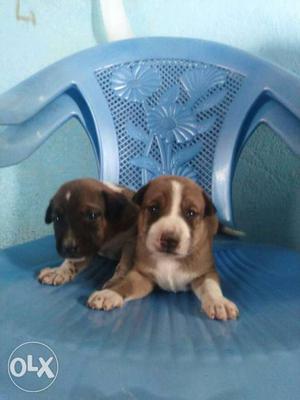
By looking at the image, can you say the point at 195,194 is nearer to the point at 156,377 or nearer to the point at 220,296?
the point at 220,296

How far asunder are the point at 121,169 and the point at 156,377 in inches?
30.7

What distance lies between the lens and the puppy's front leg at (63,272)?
1.01m

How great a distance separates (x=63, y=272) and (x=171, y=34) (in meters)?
0.87

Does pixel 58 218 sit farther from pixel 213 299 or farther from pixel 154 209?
pixel 213 299

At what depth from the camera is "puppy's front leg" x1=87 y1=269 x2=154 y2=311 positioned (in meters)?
0.88

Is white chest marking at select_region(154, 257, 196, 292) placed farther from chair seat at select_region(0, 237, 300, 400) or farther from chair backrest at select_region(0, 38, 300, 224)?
chair backrest at select_region(0, 38, 300, 224)

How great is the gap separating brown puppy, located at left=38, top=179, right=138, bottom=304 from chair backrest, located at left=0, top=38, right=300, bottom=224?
27 centimetres

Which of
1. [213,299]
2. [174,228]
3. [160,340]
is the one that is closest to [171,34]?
[174,228]

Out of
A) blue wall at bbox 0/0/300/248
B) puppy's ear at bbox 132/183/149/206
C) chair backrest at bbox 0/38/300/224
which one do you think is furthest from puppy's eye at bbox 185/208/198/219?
blue wall at bbox 0/0/300/248

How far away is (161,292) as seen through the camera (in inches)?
40.2

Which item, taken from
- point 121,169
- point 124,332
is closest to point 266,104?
point 121,169

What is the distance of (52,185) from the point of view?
5.35ft

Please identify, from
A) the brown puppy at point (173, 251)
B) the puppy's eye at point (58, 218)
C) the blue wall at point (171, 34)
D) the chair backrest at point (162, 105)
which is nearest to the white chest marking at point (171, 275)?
the brown puppy at point (173, 251)

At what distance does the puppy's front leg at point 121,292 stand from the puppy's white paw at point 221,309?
15 centimetres
